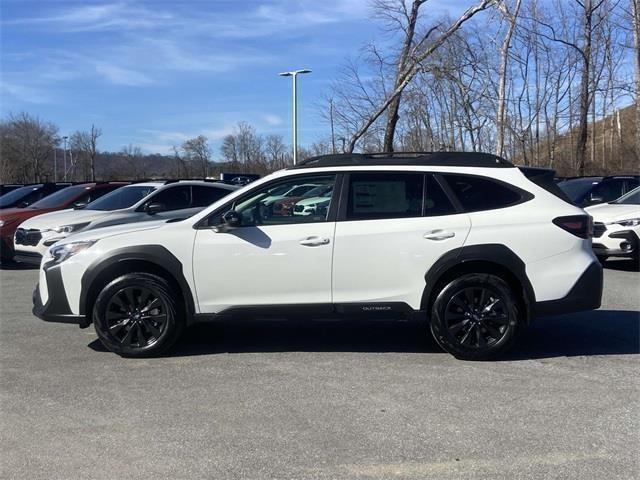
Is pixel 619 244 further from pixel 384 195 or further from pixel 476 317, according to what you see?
pixel 384 195

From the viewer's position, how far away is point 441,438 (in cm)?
401

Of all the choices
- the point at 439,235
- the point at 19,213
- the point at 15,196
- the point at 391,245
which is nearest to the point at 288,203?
the point at 391,245

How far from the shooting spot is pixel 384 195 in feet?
18.8

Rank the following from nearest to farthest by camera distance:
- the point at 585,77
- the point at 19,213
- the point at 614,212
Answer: the point at 614,212
the point at 19,213
the point at 585,77

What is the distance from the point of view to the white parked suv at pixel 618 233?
10.8 meters

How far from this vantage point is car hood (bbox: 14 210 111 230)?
36.4 feet

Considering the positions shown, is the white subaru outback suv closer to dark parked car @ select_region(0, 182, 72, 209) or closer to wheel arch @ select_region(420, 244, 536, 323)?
wheel arch @ select_region(420, 244, 536, 323)

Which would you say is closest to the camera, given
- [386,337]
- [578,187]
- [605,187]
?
[386,337]

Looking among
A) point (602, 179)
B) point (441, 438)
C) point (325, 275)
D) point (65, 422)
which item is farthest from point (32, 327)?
point (602, 179)

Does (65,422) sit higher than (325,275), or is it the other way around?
(325,275)

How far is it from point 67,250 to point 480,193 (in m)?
3.87

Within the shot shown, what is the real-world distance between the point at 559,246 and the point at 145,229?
376cm

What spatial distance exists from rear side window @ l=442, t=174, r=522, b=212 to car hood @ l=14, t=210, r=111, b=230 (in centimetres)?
743

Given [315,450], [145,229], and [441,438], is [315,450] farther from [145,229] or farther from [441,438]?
[145,229]
